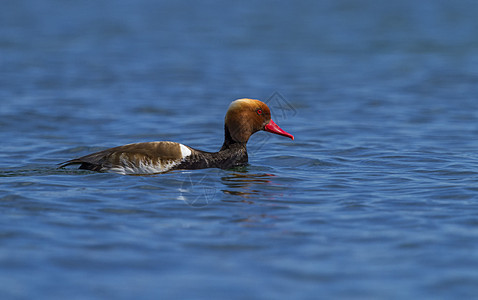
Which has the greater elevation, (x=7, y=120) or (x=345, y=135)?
(x=7, y=120)

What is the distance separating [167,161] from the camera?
9.44m

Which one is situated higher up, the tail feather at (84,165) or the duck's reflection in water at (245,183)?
the tail feather at (84,165)

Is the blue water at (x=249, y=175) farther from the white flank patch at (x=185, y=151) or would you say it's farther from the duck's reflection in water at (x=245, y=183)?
the white flank patch at (x=185, y=151)

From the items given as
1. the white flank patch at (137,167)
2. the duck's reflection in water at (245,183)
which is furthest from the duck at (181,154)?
the duck's reflection in water at (245,183)

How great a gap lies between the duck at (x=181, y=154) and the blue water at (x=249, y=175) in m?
0.22

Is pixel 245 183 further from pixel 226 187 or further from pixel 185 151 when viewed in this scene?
pixel 185 151

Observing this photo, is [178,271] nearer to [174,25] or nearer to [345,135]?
[345,135]

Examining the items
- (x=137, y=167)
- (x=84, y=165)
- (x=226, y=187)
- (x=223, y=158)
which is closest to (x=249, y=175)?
(x=223, y=158)

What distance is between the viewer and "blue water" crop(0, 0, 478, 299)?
575cm

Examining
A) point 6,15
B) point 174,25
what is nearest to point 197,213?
point 174,25

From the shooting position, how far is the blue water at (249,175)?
5.75 meters

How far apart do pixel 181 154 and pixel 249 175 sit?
934mm

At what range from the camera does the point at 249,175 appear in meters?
9.65

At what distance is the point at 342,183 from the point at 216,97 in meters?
8.84
